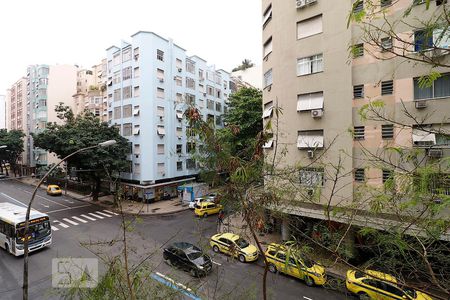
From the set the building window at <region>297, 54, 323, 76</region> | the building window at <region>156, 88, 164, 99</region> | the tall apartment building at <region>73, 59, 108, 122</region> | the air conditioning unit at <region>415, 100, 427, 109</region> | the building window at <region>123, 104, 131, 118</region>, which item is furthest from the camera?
the tall apartment building at <region>73, 59, 108, 122</region>

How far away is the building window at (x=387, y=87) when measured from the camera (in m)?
11.2

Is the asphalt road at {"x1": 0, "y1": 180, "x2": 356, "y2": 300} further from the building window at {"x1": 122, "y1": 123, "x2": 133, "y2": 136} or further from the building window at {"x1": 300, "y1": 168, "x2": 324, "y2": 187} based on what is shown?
the building window at {"x1": 122, "y1": 123, "x2": 133, "y2": 136}

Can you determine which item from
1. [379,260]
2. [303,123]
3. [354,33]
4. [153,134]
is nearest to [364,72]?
[354,33]

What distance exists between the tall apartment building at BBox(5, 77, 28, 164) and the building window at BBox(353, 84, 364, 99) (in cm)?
5974

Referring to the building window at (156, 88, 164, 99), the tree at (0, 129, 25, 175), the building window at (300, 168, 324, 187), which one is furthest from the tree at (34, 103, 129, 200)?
the tree at (0, 129, 25, 175)

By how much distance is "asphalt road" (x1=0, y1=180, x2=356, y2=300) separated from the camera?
19.8ft

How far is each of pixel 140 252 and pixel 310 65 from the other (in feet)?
42.5

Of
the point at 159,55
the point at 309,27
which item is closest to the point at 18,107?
the point at 159,55

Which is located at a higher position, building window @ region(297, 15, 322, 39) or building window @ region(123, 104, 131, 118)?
building window @ region(297, 15, 322, 39)

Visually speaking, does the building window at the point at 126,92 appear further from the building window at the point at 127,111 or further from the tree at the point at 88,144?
the tree at the point at 88,144

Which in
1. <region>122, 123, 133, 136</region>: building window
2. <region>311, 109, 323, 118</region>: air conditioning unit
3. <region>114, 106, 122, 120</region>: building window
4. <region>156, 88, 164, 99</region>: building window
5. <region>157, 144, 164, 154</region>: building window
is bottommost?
<region>157, 144, 164, 154</region>: building window

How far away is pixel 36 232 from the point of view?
13625 mm

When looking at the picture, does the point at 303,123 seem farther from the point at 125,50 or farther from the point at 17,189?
the point at 17,189

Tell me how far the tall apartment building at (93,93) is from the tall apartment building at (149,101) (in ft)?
25.4
